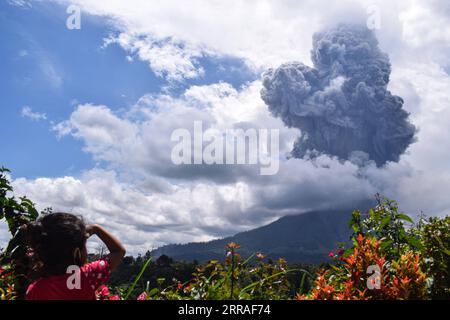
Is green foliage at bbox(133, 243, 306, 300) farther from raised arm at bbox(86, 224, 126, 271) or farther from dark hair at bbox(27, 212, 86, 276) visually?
dark hair at bbox(27, 212, 86, 276)

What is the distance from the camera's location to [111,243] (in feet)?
11.8

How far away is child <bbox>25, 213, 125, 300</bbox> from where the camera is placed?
127 inches

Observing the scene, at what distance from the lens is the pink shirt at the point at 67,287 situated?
3195 millimetres

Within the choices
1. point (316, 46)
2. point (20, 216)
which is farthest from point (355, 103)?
point (20, 216)

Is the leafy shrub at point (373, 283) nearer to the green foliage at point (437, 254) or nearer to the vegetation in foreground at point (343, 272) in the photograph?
the vegetation in foreground at point (343, 272)

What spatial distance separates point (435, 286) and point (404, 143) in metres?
198

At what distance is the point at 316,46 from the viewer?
180250mm

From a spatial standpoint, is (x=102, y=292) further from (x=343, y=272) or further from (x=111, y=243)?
(x=343, y=272)

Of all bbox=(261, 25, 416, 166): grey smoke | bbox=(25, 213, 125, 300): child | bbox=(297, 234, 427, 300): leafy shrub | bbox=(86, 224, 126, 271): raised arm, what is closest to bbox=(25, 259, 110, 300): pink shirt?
bbox=(25, 213, 125, 300): child

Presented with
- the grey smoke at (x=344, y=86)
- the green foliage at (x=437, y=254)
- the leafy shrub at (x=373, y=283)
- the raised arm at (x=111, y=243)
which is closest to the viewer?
the leafy shrub at (x=373, y=283)

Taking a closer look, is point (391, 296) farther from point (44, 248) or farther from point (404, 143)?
point (404, 143)

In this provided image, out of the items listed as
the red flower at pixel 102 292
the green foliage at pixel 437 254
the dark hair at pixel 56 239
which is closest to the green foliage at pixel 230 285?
the red flower at pixel 102 292

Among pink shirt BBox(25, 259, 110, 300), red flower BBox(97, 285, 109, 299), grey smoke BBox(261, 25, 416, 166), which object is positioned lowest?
red flower BBox(97, 285, 109, 299)

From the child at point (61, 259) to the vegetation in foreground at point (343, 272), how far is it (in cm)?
23
